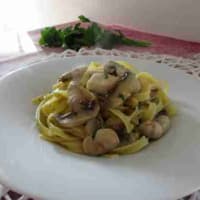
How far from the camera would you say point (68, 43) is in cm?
103

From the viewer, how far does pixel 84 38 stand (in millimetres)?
1034

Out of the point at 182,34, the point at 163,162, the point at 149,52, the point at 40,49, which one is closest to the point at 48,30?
the point at 40,49

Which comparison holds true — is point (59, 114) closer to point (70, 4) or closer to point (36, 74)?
point (36, 74)

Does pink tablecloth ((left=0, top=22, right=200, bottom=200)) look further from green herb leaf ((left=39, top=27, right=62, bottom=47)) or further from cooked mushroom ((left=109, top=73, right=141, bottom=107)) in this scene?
cooked mushroom ((left=109, top=73, right=141, bottom=107))

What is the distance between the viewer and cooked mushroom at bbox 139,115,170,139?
0.63 meters

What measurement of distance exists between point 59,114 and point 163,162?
20cm

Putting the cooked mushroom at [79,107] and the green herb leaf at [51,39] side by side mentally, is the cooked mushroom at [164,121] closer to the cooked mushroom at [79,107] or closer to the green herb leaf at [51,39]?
the cooked mushroom at [79,107]

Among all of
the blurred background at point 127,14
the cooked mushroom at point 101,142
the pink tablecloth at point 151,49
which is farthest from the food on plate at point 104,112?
the blurred background at point 127,14

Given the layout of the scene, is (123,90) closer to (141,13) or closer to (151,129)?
(151,129)

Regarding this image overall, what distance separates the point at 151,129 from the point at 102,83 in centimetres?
10

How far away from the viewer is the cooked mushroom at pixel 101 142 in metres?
0.58

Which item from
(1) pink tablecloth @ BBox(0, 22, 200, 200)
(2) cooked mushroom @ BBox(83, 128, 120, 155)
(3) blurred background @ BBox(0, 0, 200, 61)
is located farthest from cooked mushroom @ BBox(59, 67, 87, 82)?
(3) blurred background @ BBox(0, 0, 200, 61)

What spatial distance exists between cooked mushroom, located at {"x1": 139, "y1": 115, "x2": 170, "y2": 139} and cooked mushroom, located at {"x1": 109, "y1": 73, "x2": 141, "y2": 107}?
0.17ft

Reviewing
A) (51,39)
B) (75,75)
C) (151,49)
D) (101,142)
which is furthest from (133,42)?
(101,142)
